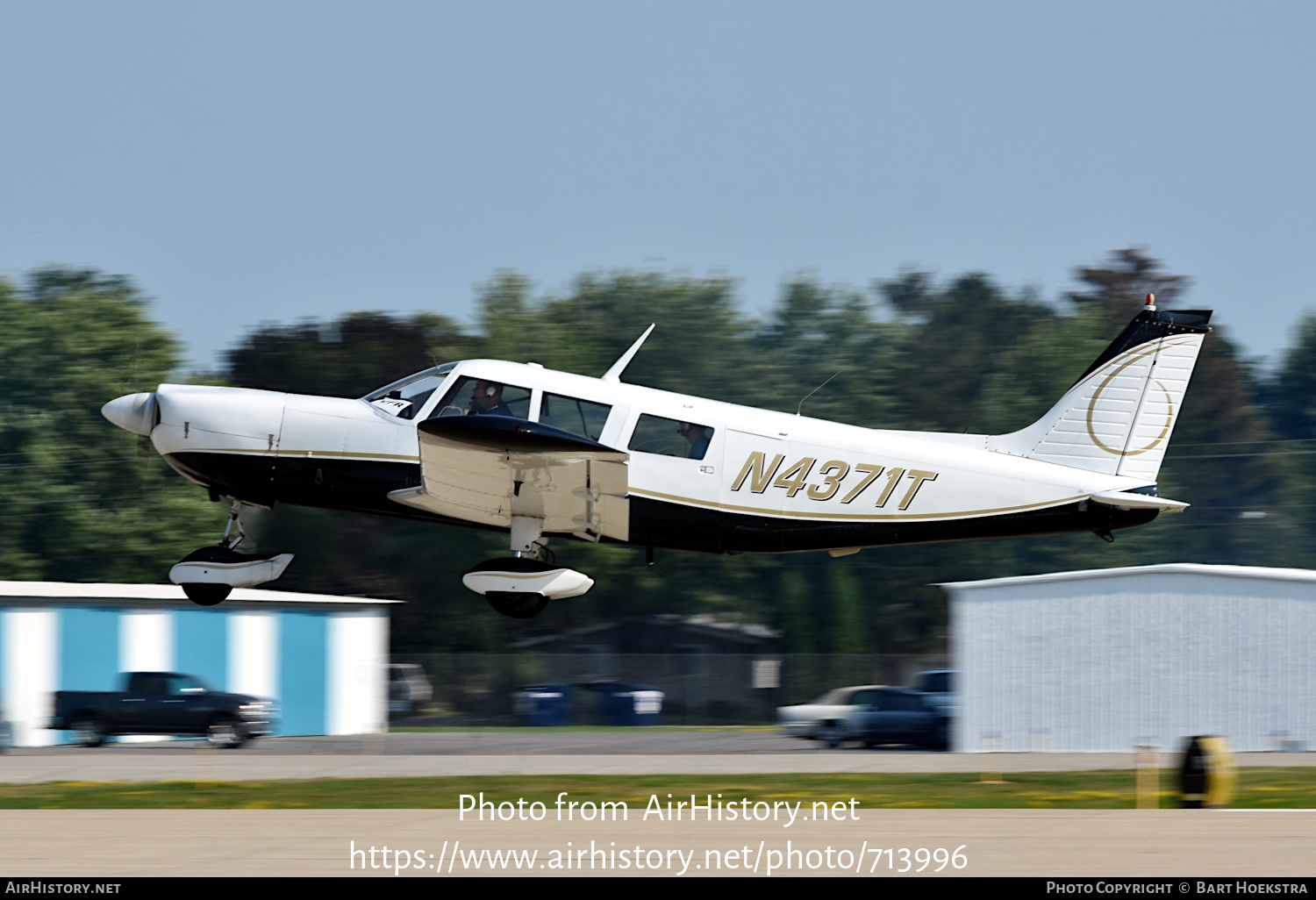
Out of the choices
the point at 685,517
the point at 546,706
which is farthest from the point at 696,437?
the point at 546,706

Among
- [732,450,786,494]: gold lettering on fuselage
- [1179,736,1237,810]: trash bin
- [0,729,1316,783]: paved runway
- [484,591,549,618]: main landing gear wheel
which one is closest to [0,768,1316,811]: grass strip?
[1179,736,1237,810]: trash bin

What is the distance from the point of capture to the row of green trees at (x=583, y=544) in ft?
134

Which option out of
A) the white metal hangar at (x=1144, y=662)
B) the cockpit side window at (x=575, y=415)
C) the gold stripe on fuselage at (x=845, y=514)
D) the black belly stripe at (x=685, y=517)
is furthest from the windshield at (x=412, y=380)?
the white metal hangar at (x=1144, y=662)

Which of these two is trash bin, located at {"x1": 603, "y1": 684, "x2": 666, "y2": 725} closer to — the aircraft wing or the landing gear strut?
→ the landing gear strut

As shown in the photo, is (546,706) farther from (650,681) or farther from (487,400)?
(487,400)

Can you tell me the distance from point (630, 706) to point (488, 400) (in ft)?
79.5

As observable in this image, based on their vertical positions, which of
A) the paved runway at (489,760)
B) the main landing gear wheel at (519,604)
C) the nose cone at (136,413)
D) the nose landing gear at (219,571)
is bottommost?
the paved runway at (489,760)

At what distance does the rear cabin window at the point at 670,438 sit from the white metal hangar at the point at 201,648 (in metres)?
17.5

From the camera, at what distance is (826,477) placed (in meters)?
13.1

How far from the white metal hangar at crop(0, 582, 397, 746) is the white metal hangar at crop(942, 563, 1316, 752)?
12280 millimetres

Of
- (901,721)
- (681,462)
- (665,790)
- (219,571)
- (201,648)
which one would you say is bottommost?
(665,790)

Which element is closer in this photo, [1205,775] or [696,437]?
[696,437]

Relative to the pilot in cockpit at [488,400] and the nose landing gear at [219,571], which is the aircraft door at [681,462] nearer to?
the pilot in cockpit at [488,400]

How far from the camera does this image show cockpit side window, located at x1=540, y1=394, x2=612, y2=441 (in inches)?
494
